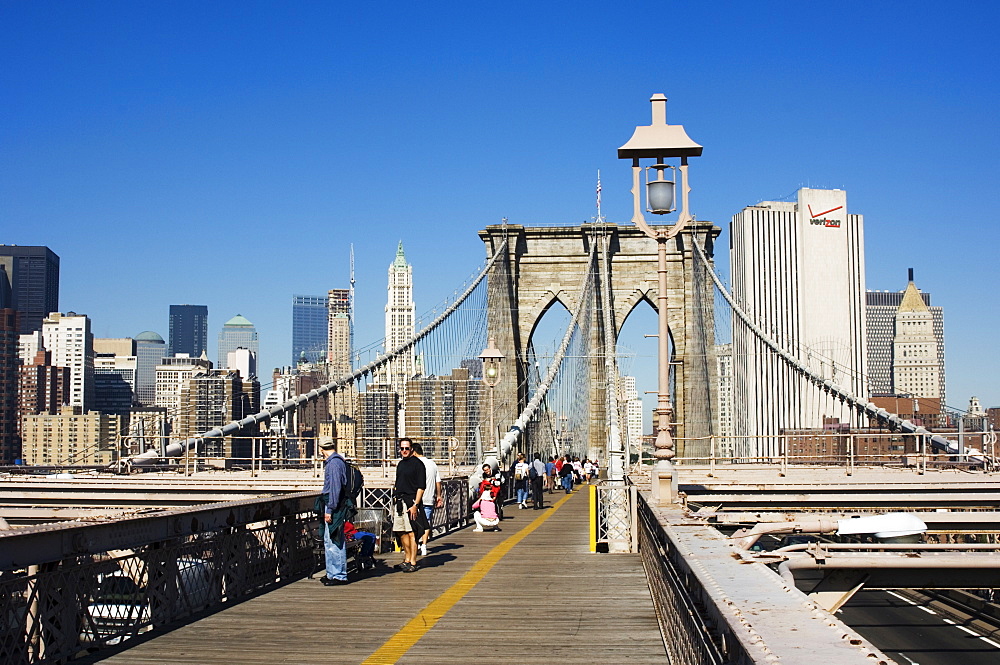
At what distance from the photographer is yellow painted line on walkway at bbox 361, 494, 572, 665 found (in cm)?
628

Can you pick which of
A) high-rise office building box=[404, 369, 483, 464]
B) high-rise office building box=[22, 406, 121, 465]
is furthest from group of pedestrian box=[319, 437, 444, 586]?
high-rise office building box=[22, 406, 121, 465]

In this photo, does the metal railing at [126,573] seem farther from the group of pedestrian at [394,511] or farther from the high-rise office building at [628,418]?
the high-rise office building at [628,418]

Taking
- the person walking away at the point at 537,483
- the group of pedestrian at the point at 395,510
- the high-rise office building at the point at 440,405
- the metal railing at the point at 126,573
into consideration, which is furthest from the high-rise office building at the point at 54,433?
the metal railing at the point at 126,573

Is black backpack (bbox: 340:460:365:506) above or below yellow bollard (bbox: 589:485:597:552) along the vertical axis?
above

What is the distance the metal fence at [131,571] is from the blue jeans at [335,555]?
0.44 metres

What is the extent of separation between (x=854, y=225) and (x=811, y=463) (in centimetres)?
14984

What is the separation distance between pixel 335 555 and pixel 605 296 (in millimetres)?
A: 41381

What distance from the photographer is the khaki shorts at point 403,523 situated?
1055 centimetres

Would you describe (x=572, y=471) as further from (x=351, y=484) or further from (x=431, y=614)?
(x=431, y=614)

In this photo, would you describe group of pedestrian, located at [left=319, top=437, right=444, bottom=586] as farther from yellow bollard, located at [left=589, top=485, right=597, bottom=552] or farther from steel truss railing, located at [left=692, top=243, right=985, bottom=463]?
steel truss railing, located at [left=692, top=243, right=985, bottom=463]

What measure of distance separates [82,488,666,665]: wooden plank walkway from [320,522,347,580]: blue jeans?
0.46ft

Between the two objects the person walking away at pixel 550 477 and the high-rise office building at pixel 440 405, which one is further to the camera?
the high-rise office building at pixel 440 405

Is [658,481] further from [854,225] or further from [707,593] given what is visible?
[854,225]

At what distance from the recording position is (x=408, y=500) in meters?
11.0
